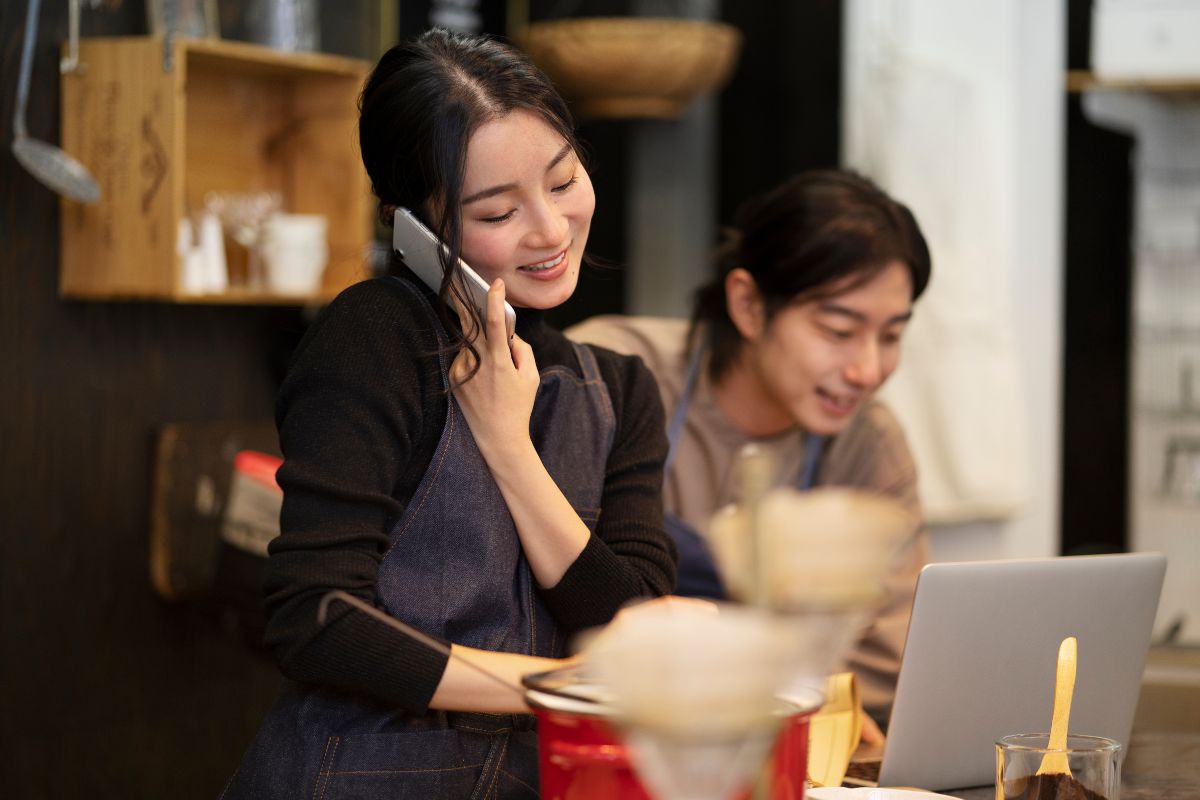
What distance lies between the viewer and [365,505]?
1138mm

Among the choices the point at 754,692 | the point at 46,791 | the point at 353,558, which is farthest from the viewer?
the point at 46,791

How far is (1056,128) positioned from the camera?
2.77 meters

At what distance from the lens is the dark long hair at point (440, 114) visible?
4.01 ft

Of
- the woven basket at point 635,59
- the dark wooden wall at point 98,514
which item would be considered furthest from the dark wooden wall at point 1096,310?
the dark wooden wall at point 98,514

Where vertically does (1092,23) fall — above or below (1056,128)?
above

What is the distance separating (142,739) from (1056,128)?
2.05m

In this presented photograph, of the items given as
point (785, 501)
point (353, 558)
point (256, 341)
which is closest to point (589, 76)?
point (256, 341)

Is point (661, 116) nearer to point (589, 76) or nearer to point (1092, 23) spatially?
→ point (589, 76)

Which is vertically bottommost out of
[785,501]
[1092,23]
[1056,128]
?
[785,501]

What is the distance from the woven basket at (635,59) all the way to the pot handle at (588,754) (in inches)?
91.6

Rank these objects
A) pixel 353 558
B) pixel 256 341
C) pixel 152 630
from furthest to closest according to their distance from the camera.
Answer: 1. pixel 256 341
2. pixel 152 630
3. pixel 353 558

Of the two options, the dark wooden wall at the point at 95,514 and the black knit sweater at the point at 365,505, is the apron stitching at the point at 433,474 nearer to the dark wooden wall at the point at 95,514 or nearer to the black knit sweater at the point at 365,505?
the black knit sweater at the point at 365,505

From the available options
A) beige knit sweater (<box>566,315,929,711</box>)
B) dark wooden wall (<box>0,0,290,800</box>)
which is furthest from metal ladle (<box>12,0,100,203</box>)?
beige knit sweater (<box>566,315,929,711</box>)

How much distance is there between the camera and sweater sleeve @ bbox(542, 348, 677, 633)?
1.27m
